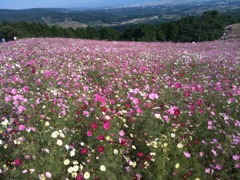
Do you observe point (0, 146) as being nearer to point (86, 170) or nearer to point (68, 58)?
point (86, 170)

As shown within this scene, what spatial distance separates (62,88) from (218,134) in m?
3.77

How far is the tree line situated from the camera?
60.3m

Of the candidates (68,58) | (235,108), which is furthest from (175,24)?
(235,108)

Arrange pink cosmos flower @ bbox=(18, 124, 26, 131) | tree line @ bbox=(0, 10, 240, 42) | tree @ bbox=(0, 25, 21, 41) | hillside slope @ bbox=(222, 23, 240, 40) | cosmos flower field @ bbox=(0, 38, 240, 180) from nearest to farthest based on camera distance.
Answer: cosmos flower field @ bbox=(0, 38, 240, 180)
pink cosmos flower @ bbox=(18, 124, 26, 131)
hillside slope @ bbox=(222, 23, 240, 40)
tree @ bbox=(0, 25, 21, 41)
tree line @ bbox=(0, 10, 240, 42)

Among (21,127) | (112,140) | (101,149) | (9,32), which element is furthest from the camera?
(9,32)

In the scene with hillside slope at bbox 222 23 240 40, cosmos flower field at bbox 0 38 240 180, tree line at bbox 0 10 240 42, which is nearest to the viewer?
cosmos flower field at bbox 0 38 240 180

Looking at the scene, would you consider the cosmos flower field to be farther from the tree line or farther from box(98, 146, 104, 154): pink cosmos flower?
the tree line

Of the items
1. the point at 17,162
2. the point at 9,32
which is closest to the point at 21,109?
the point at 17,162

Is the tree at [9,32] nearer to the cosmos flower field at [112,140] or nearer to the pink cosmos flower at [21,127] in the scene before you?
the cosmos flower field at [112,140]

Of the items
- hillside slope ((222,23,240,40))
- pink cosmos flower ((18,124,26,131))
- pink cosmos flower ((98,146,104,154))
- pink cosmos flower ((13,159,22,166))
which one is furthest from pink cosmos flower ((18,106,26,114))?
hillside slope ((222,23,240,40))

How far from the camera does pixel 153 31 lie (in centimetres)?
6681

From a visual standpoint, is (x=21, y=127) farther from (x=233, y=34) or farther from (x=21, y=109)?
(x=233, y=34)

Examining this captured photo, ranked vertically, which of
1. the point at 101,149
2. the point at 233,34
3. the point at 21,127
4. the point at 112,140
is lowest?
the point at 233,34

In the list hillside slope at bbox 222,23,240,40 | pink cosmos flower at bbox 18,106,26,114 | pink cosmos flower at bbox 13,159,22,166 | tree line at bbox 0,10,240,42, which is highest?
pink cosmos flower at bbox 18,106,26,114
